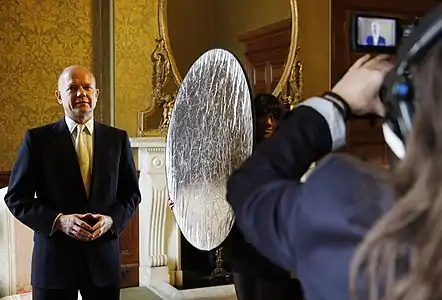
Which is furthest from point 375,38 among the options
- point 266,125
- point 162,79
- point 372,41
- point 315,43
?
point 315,43

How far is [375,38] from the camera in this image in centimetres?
68

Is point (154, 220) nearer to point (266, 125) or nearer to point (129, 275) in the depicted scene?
point (129, 275)

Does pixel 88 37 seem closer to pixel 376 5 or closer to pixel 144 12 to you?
pixel 144 12

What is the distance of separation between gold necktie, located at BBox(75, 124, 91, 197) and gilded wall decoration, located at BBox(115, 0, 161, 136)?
61.9 inches

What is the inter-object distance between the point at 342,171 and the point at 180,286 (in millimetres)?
3084

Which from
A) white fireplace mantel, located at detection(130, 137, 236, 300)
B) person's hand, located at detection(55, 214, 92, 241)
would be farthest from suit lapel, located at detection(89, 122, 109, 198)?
white fireplace mantel, located at detection(130, 137, 236, 300)

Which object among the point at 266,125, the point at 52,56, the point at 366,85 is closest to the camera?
the point at 366,85

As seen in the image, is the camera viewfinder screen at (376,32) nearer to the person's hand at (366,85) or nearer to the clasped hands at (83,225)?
the person's hand at (366,85)

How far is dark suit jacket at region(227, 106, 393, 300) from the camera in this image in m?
0.55

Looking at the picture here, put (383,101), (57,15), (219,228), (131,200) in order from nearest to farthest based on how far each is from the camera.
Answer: (383,101) → (219,228) → (131,200) → (57,15)

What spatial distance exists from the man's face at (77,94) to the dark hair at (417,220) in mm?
1457

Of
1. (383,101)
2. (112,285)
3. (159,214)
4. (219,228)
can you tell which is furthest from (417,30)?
(159,214)

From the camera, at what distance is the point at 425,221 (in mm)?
493

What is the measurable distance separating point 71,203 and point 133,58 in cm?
179
